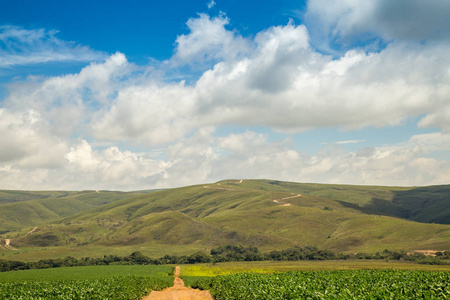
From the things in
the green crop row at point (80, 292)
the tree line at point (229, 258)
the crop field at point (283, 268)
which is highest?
the green crop row at point (80, 292)

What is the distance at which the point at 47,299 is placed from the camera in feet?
113

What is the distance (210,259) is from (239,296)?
118m

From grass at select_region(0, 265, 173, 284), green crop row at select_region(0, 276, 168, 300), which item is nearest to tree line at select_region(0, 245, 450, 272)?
grass at select_region(0, 265, 173, 284)

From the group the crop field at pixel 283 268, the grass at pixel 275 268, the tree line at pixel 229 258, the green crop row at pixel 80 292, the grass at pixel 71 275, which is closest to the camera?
the green crop row at pixel 80 292

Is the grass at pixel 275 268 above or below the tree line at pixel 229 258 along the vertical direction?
above

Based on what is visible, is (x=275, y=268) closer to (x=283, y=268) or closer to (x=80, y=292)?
(x=283, y=268)

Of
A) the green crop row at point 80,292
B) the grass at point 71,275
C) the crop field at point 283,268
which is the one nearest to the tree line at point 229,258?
the crop field at point 283,268

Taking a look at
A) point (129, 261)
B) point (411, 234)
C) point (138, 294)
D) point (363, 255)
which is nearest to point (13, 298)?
point (138, 294)

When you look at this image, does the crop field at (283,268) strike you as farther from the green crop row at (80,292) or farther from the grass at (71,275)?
the green crop row at (80,292)

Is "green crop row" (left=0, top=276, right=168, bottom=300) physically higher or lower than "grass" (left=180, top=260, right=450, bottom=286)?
higher

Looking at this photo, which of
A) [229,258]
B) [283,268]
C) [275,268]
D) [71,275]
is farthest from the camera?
[229,258]

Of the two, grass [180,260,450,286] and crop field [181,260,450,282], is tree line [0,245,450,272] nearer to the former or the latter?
crop field [181,260,450,282]

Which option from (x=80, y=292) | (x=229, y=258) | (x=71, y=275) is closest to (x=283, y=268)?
A: (x=229, y=258)

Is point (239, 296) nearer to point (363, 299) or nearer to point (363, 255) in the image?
point (363, 299)
